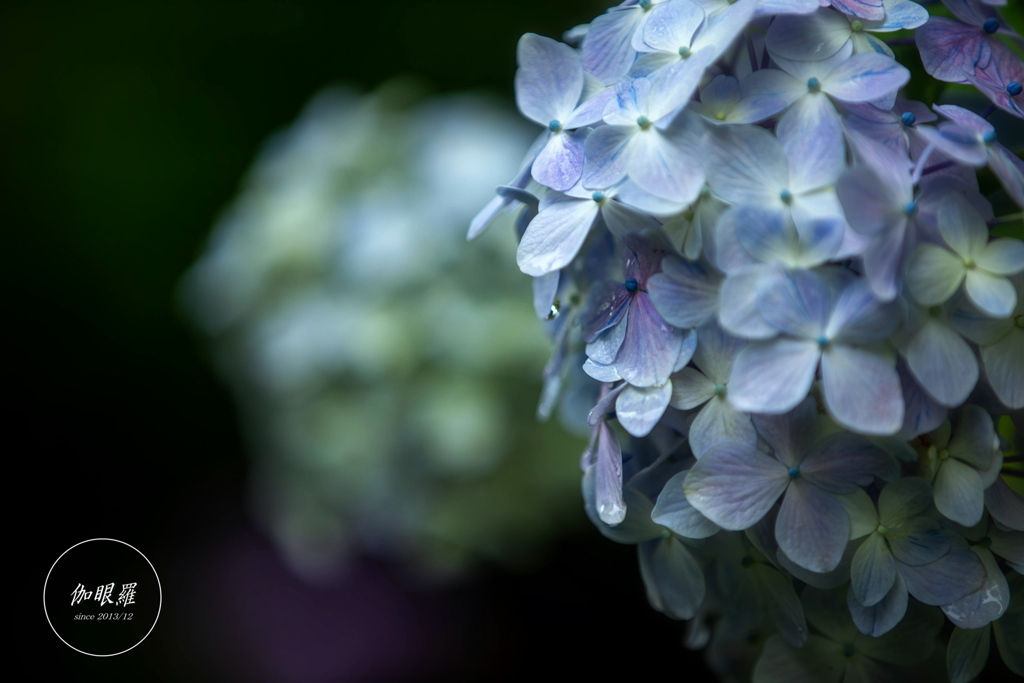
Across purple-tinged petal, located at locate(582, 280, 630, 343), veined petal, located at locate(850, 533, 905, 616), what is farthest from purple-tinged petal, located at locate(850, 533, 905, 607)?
purple-tinged petal, located at locate(582, 280, 630, 343)

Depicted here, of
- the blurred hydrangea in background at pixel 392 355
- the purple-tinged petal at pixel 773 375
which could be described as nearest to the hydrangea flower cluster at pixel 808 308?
the purple-tinged petal at pixel 773 375

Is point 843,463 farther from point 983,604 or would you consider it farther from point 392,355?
point 392,355

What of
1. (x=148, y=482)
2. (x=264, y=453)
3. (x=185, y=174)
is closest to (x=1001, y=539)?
(x=264, y=453)

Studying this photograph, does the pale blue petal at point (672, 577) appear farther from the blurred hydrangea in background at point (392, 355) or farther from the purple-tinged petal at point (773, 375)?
the blurred hydrangea in background at point (392, 355)

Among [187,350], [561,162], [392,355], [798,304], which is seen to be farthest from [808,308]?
[187,350]

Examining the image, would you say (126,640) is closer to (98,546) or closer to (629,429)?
(98,546)
